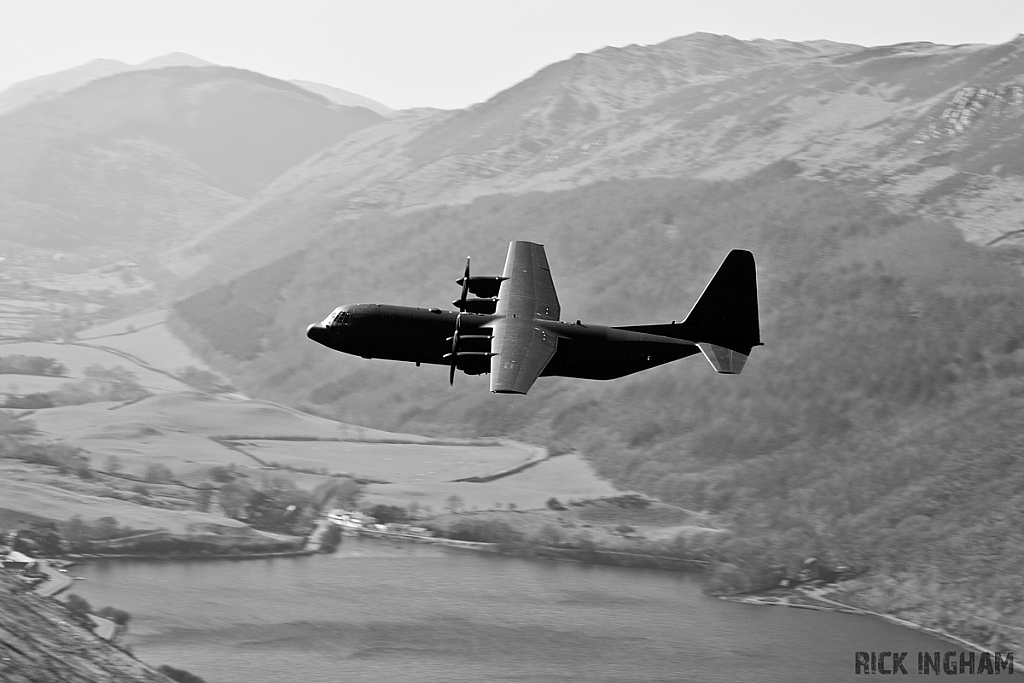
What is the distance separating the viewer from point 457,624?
12581 centimetres

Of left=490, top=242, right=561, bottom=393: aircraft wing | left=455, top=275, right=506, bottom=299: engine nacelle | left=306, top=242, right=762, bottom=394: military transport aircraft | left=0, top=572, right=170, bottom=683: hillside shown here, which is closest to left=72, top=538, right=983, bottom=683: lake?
left=0, top=572, right=170, bottom=683: hillside

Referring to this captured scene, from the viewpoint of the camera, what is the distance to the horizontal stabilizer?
69562mm

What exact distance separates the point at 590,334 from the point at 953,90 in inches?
6049

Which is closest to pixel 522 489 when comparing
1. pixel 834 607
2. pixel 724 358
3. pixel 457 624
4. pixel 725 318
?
pixel 457 624

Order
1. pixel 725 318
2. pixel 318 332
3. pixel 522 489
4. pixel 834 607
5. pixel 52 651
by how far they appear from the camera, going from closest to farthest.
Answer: pixel 318 332 < pixel 725 318 < pixel 52 651 < pixel 834 607 < pixel 522 489

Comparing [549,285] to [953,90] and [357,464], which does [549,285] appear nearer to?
[357,464]

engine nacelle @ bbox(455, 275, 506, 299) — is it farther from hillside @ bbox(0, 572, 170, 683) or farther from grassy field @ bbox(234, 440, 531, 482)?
grassy field @ bbox(234, 440, 531, 482)

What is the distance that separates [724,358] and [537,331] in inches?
586

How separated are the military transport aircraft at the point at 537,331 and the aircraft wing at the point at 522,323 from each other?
9cm

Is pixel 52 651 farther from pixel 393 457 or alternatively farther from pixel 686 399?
pixel 686 399

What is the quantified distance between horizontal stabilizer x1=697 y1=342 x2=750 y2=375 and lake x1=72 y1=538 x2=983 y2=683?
57044 mm

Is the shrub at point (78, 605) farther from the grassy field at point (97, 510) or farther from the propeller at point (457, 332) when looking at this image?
the propeller at point (457, 332)

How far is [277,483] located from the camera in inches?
6009

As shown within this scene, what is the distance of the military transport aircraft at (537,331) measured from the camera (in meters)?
66.6
